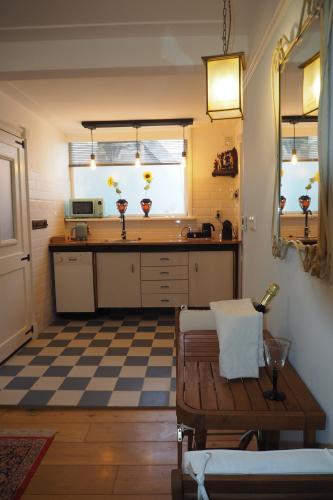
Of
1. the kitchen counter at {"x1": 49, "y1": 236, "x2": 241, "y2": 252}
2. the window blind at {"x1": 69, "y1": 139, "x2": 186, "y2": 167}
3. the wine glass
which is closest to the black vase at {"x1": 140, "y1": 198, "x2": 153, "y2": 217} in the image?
the window blind at {"x1": 69, "y1": 139, "x2": 186, "y2": 167}

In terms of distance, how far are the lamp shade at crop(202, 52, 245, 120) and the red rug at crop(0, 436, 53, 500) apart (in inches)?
78.6

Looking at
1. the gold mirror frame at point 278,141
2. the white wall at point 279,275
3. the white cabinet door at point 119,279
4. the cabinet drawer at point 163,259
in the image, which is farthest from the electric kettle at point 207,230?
the gold mirror frame at point 278,141

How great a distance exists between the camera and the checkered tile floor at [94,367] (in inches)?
101

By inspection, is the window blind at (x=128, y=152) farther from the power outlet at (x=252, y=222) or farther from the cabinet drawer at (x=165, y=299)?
the power outlet at (x=252, y=222)

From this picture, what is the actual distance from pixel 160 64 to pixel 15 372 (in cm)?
264

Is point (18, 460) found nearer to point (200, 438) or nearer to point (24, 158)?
point (200, 438)

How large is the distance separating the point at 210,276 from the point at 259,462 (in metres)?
3.66

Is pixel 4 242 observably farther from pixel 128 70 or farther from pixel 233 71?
pixel 233 71

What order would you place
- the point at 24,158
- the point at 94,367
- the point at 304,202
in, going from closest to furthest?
the point at 304,202, the point at 94,367, the point at 24,158

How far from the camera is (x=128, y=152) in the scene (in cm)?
494

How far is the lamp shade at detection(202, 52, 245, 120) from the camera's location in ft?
5.30

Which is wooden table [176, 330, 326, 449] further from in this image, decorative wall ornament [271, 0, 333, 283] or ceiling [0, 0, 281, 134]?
ceiling [0, 0, 281, 134]

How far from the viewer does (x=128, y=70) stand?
242 centimetres

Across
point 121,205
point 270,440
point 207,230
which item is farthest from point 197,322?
point 121,205
